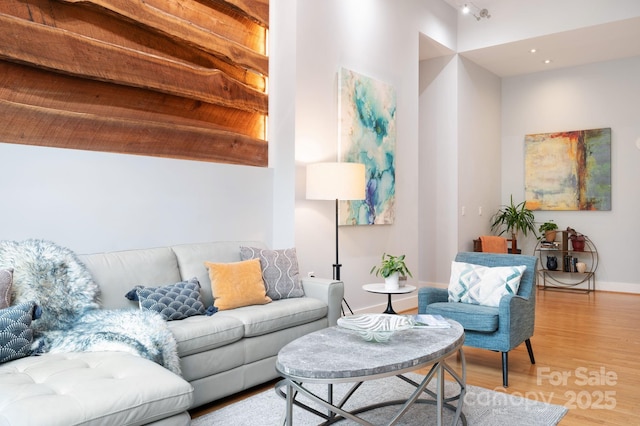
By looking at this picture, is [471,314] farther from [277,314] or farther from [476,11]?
[476,11]

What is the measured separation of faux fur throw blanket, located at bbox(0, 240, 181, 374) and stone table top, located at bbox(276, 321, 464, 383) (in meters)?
0.66

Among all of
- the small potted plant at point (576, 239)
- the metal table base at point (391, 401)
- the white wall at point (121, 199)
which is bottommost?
the metal table base at point (391, 401)

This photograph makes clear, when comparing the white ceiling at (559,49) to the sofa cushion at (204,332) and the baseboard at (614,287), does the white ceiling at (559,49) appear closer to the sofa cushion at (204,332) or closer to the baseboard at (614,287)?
the baseboard at (614,287)

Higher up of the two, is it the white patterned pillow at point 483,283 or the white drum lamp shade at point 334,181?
the white drum lamp shade at point 334,181

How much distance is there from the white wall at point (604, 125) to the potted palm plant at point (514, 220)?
17 centimetres

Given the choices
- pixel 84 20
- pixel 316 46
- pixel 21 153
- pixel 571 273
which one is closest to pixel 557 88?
pixel 571 273

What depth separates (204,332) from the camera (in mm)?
2691

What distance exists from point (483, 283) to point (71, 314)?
2.52 meters

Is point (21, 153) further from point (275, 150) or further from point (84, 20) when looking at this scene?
point (275, 150)

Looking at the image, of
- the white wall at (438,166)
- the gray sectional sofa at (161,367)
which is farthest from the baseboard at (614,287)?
the gray sectional sofa at (161,367)

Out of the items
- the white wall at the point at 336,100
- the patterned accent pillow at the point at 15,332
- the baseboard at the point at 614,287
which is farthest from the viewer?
the baseboard at the point at 614,287

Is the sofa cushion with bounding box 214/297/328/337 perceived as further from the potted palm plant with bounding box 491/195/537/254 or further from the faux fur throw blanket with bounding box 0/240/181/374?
the potted palm plant with bounding box 491/195/537/254

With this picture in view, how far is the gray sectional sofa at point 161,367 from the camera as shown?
173 centimetres

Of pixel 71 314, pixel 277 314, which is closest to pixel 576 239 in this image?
pixel 277 314
